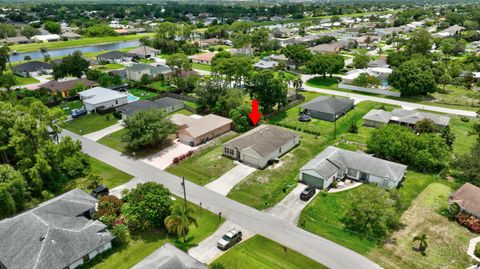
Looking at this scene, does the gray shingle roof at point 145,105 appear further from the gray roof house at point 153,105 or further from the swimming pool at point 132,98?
the swimming pool at point 132,98

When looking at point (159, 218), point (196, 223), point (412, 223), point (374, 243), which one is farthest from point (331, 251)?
point (159, 218)

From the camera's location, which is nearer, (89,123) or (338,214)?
(338,214)

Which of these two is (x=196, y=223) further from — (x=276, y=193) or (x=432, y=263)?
(x=432, y=263)

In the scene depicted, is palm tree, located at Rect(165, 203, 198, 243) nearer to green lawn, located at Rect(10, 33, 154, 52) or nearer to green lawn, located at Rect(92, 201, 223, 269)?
green lawn, located at Rect(92, 201, 223, 269)

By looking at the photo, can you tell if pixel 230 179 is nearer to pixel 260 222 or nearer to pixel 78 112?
pixel 260 222

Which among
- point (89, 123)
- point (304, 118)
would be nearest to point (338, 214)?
point (304, 118)

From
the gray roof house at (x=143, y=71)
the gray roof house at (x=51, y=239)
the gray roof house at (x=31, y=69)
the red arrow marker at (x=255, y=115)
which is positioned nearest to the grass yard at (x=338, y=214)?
the gray roof house at (x=51, y=239)

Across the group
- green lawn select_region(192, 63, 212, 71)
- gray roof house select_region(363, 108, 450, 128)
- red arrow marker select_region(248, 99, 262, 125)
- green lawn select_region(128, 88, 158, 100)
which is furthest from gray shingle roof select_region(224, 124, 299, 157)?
green lawn select_region(192, 63, 212, 71)
